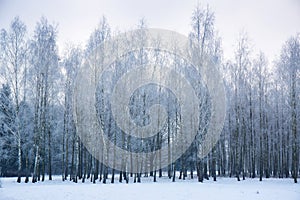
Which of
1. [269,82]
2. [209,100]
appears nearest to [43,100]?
[209,100]

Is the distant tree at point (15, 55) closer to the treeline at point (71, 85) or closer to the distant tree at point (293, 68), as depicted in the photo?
the treeline at point (71, 85)

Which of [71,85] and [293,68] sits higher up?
[293,68]

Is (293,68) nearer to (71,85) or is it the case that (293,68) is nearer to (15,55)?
(71,85)

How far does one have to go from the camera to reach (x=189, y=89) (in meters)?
24.2

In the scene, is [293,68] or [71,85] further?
[71,85]

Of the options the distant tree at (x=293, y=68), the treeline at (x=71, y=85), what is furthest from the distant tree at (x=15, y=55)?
the distant tree at (x=293, y=68)

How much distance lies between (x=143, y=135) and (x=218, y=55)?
30.9 ft

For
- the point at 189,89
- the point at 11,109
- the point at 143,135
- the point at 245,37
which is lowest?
the point at 143,135

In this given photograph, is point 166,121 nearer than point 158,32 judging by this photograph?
No

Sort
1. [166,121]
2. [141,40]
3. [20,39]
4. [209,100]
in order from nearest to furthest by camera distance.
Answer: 1. [20,39]
2. [209,100]
3. [141,40]
4. [166,121]

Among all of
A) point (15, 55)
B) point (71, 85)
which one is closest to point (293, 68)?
point (71, 85)

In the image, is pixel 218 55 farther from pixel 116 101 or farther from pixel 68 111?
pixel 68 111

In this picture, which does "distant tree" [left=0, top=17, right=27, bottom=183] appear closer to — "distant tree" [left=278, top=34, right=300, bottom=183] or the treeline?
the treeline

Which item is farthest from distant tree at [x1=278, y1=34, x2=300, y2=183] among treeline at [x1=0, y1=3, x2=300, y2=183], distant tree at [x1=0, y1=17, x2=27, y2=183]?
distant tree at [x1=0, y1=17, x2=27, y2=183]
